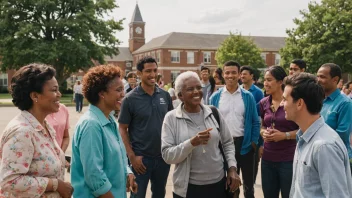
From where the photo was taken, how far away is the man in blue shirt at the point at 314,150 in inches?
80.4

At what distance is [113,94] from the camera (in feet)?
9.57

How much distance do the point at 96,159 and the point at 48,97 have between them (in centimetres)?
63

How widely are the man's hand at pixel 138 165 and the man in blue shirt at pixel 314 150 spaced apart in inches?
85.2

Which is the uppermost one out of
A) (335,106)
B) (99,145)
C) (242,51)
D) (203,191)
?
(242,51)

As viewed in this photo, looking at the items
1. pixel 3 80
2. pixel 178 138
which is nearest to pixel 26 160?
pixel 178 138

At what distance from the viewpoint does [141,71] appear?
456 cm

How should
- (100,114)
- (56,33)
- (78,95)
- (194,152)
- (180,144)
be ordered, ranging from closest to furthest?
(100,114)
(180,144)
(194,152)
(78,95)
(56,33)

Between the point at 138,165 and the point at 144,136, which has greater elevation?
the point at 144,136

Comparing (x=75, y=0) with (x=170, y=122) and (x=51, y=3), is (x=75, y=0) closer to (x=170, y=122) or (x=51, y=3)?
(x=51, y=3)

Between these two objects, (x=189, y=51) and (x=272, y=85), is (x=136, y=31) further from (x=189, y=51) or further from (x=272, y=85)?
(x=272, y=85)

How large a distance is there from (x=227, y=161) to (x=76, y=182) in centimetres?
151

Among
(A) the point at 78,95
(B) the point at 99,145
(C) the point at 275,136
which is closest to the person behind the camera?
(B) the point at 99,145

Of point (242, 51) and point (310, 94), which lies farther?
point (242, 51)

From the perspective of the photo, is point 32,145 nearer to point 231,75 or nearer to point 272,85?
point 272,85
